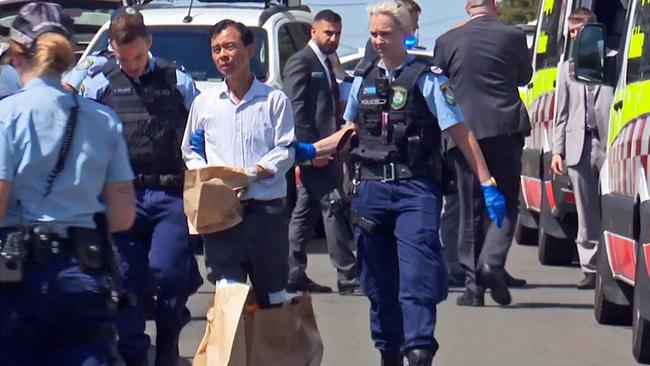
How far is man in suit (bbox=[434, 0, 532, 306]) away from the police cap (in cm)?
516

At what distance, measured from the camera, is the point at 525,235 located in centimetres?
1501

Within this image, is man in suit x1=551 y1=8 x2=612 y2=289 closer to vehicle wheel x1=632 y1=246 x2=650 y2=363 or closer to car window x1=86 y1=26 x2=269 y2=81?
vehicle wheel x1=632 y1=246 x2=650 y2=363

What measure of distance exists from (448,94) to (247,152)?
0.97 meters

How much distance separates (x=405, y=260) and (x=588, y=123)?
13.8 ft

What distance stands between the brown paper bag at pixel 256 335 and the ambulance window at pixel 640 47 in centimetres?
228

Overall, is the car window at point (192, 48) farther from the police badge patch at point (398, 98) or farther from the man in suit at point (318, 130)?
the police badge patch at point (398, 98)

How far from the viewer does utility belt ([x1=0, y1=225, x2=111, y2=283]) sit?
5055 mm

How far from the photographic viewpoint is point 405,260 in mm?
7516

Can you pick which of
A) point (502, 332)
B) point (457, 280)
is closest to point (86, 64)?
point (502, 332)

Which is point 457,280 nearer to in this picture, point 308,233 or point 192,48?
point 308,233

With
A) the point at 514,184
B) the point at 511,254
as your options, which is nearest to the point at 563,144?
the point at 514,184

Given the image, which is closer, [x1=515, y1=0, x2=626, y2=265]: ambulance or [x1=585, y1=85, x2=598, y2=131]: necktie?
[x1=585, y1=85, x2=598, y2=131]: necktie

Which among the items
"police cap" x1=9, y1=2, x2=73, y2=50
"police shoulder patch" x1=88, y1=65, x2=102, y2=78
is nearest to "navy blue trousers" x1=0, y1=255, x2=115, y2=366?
"police cap" x1=9, y1=2, x2=73, y2=50

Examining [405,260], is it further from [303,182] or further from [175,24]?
[175,24]
